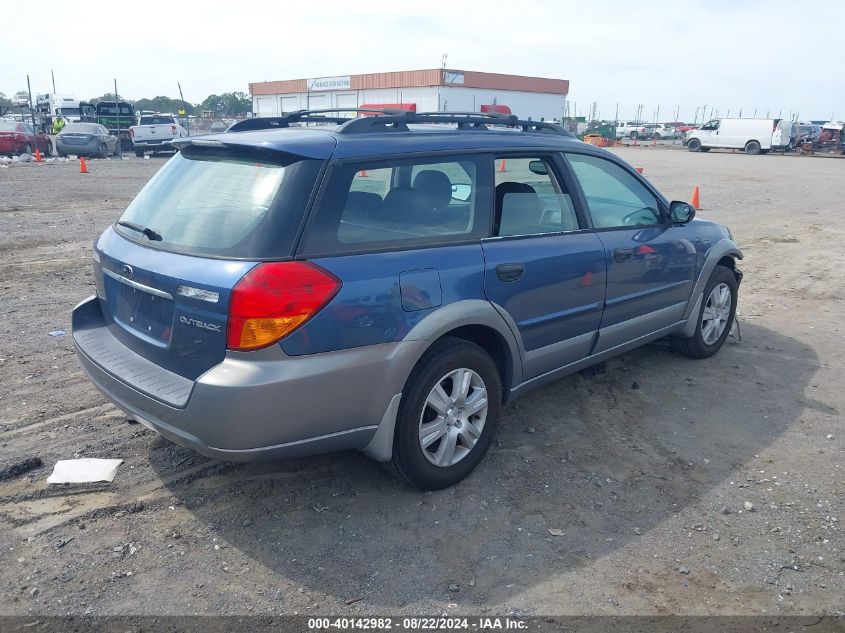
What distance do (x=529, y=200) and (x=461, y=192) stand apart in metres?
0.51

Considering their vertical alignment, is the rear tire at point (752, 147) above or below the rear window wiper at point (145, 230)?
below

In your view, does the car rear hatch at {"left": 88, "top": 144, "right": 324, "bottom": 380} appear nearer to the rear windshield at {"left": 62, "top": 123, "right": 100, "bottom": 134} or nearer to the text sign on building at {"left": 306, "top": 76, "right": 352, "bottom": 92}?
the rear windshield at {"left": 62, "top": 123, "right": 100, "bottom": 134}

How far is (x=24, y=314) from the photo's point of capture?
6.22m

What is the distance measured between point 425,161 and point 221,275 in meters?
1.27

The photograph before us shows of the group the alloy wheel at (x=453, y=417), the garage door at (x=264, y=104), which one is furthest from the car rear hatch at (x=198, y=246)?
the garage door at (x=264, y=104)

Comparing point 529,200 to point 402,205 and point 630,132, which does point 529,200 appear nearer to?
point 402,205

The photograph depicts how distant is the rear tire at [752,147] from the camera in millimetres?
41750

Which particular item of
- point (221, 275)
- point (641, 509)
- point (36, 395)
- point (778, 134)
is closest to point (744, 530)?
point (641, 509)

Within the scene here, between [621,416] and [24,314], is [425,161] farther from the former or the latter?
[24,314]

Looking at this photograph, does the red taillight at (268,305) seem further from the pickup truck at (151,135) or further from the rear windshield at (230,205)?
the pickup truck at (151,135)

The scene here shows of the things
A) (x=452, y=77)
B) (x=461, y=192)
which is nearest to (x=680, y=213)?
(x=461, y=192)

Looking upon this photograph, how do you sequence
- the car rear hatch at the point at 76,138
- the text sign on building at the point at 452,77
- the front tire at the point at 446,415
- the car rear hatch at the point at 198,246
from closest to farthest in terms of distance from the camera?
the car rear hatch at the point at 198,246 → the front tire at the point at 446,415 → the car rear hatch at the point at 76,138 → the text sign on building at the point at 452,77

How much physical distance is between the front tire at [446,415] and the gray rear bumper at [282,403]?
17 cm

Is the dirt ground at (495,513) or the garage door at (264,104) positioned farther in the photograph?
the garage door at (264,104)
